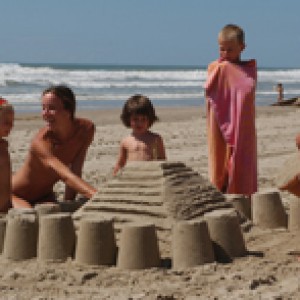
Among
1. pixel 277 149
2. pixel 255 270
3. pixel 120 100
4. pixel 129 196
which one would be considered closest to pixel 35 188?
pixel 129 196

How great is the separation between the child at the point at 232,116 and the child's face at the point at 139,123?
0.94 meters

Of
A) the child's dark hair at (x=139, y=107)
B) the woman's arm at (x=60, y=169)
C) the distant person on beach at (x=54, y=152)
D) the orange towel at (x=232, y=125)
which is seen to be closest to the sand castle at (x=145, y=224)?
the woman's arm at (x=60, y=169)

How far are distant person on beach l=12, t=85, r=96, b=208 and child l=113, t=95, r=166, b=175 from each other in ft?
1.22

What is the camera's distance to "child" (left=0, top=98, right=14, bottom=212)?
5211 millimetres

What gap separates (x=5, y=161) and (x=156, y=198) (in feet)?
4.26

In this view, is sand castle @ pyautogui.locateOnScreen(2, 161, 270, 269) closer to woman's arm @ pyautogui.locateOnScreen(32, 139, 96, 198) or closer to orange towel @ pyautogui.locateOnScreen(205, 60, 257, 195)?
woman's arm @ pyautogui.locateOnScreen(32, 139, 96, 198)

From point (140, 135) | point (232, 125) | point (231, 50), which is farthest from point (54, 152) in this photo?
point (231, 50)

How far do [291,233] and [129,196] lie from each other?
1.21 m

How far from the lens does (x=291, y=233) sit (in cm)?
508

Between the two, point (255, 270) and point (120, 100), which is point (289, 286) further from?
point (120, 100)

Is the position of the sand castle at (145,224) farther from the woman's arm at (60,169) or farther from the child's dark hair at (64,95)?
the child's dark hair at (64,95)

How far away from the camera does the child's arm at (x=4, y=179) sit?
5.21m

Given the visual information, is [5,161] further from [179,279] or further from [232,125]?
[232,125]

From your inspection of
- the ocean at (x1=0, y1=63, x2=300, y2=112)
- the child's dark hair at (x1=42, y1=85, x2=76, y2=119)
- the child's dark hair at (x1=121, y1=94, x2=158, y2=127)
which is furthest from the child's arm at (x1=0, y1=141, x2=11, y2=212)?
the ocean at (x1=0, y1=63, x2=300, y2=112)
